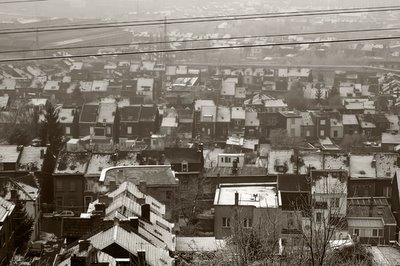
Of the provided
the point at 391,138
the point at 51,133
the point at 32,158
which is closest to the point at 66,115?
the point at 51,133

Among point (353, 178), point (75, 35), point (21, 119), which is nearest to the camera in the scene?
point (353, 178)

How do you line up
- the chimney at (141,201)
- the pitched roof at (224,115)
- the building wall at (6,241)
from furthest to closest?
the pitched roof at (224,115) → the chimney at (141,201) → the building wall at (6,241)

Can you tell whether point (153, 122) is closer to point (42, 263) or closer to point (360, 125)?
point (360, 125)

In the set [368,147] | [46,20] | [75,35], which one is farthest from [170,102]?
[46,20]

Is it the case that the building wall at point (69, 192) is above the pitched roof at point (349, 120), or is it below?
below

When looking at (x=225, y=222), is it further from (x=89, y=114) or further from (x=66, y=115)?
(x=66, y=115)

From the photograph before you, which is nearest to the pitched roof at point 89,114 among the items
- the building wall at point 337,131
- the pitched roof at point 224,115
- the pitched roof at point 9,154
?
the pitched roof at point 224,115

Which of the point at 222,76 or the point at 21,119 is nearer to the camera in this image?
the point at 21,119

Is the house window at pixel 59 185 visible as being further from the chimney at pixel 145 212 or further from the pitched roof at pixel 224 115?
the pitched roof at pixel 224 115

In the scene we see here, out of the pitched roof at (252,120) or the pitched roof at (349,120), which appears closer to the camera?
the pitched roof at (349,120)
